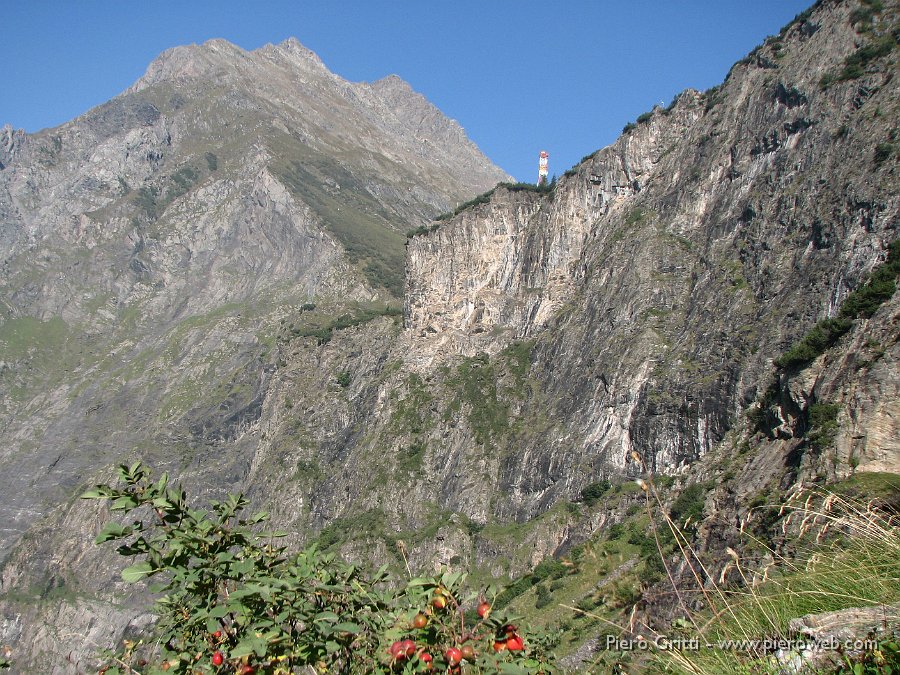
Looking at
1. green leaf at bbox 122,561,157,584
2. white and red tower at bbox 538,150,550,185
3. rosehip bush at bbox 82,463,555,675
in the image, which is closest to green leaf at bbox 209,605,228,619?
rosehip bush at bbox 82,463,555,675

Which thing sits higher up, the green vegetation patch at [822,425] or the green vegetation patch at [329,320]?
the green vegetation patch at [329,320]

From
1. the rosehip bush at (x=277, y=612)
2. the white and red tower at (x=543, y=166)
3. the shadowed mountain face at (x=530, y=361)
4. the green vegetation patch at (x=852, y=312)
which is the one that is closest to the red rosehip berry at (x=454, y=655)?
the rosehip bush at (x=277, y=612)

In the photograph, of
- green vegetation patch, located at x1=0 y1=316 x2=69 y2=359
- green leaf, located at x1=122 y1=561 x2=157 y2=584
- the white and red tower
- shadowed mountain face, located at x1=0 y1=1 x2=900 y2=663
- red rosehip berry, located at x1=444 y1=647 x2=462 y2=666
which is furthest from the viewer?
green vegetation patch, located at x1=0 y1=316 x2=69 y2=359

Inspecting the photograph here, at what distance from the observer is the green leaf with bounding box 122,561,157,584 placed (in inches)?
161

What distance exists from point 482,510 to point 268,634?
273 ft

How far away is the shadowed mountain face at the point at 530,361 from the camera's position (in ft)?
188

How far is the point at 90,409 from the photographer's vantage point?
161000mm

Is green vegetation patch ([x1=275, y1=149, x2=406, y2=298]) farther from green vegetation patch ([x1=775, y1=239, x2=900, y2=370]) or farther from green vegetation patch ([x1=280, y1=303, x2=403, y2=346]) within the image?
green vegetation patch ([x1=775, y1=239, x2=900, y2=370])

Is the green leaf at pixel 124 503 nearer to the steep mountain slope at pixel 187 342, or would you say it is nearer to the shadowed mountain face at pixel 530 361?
the shadowed mountain face at pixel 530 361

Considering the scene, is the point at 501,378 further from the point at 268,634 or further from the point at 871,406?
the point at 268,634

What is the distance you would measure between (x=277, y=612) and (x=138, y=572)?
3.27ft

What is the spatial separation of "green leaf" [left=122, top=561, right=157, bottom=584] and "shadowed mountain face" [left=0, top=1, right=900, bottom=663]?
24246 mm

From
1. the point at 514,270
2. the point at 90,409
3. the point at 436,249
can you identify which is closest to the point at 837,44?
the point at 514,270

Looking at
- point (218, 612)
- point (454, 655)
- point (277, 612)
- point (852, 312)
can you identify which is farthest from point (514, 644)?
point (852, 312)
